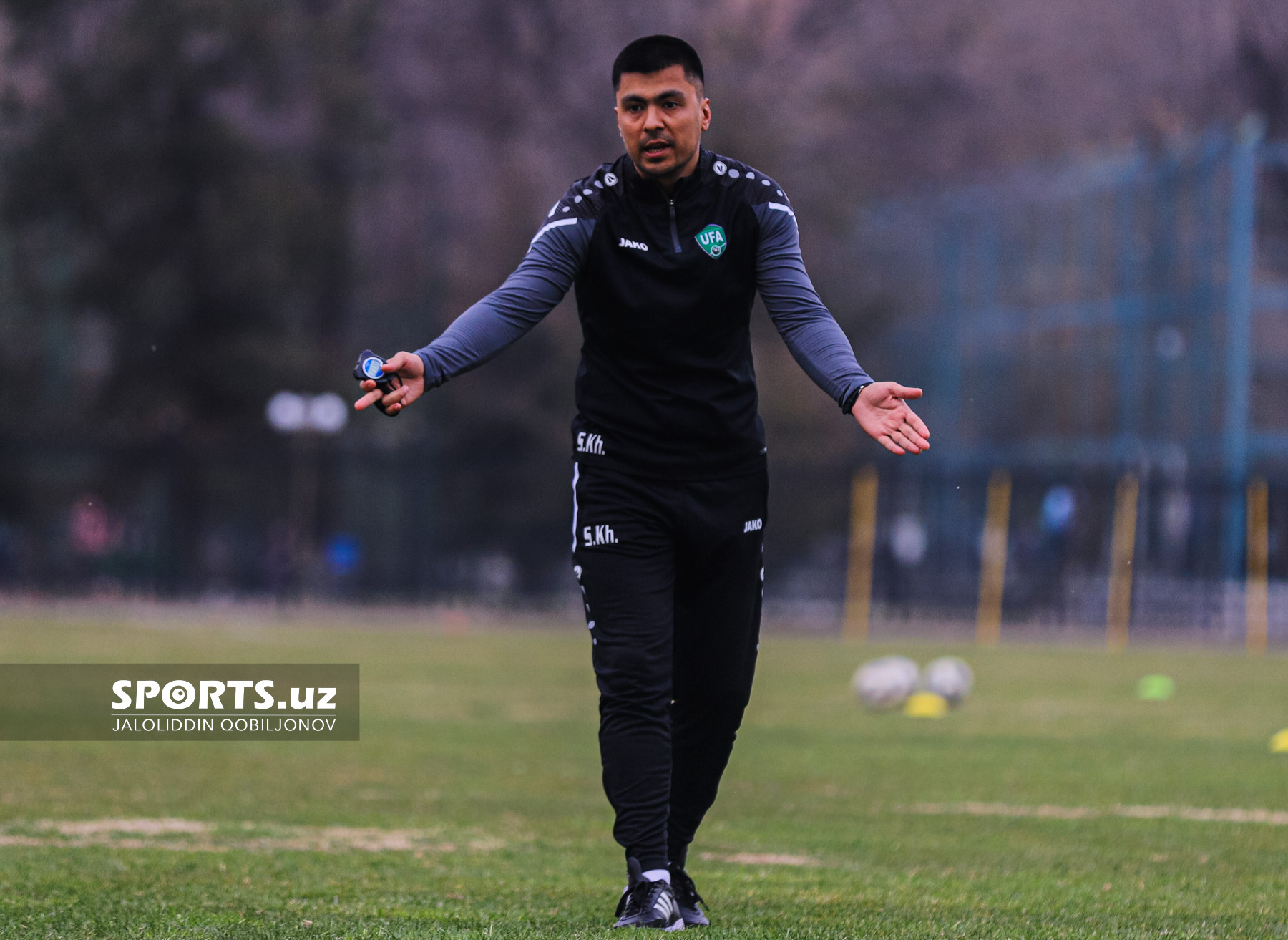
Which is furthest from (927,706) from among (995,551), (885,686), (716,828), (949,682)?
(995,551)

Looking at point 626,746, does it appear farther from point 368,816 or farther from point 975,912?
point 368,816

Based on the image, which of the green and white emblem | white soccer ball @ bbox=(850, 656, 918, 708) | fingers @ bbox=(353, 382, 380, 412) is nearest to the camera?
fingers @ bbox=(353, 382, 380, 412)

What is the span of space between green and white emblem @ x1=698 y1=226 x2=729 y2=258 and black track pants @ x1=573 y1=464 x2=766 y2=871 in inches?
22.1

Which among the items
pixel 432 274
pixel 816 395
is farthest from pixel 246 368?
pixel 816 395

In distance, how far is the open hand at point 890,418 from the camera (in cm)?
452

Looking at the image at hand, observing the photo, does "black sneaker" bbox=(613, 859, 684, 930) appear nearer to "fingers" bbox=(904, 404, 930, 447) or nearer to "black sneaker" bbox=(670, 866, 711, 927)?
"black sneaker" bbox=(670, 866, 711, 927)

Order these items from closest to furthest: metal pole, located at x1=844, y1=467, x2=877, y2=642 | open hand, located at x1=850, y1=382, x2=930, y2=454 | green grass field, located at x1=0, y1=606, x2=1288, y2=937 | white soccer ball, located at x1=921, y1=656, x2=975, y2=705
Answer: open hand, located at x1=850, y1=382, x2=930, y2=454 < green grass field, located at x1=0, y1=606, x2=1288, y2=937 < white soccer ball, located at x1=921, y1=656, x2=975, y2=705 < metal pole, located at x1=844, y1=467, x2=877, y2=642

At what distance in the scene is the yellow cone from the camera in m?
13.6

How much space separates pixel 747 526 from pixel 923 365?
33.5 metres

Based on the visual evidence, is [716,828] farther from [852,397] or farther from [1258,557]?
[1258,557]

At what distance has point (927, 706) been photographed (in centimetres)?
1370

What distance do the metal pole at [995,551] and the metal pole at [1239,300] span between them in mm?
3258

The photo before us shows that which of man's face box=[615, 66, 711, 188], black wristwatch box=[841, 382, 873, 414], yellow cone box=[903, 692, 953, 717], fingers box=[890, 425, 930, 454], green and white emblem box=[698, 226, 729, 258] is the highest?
man's face box=[615, 66, 711, 188]
